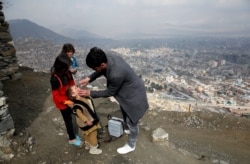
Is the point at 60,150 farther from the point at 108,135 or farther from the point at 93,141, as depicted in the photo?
the point at 108,135

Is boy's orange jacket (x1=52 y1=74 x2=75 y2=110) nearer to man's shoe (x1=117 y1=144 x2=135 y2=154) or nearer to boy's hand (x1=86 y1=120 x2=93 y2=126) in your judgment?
boy's hand (x1=86 y1=120 x2=93 y2=126)

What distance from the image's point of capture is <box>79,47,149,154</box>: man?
12.6 feet

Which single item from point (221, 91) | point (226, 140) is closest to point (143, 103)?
point (226, 140)

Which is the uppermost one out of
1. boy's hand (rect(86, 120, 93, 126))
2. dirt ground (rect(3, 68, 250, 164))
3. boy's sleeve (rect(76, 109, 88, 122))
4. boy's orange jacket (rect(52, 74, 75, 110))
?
boy's orange jacket (rect(52, 74, 75, 110))

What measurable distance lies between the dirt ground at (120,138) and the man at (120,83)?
983mm

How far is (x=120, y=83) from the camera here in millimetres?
3994

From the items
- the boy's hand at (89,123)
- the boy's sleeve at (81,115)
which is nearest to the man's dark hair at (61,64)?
the boy's sleeve at (81,115)

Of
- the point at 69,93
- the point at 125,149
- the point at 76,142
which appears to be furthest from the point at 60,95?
the point at 125,149

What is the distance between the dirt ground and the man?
3.23ft

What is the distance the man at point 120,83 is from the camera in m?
3.83

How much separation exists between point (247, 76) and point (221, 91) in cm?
2007

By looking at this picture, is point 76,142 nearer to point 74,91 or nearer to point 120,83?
point 74,91

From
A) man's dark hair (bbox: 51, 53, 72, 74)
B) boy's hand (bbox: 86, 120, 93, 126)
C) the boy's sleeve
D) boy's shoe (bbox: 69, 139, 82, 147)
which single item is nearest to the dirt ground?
boy's shoe (bbox: 69, 139, 82, 147)

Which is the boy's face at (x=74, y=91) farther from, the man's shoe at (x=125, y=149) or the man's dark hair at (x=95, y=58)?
the man's shoe at (x=125, y=149)
